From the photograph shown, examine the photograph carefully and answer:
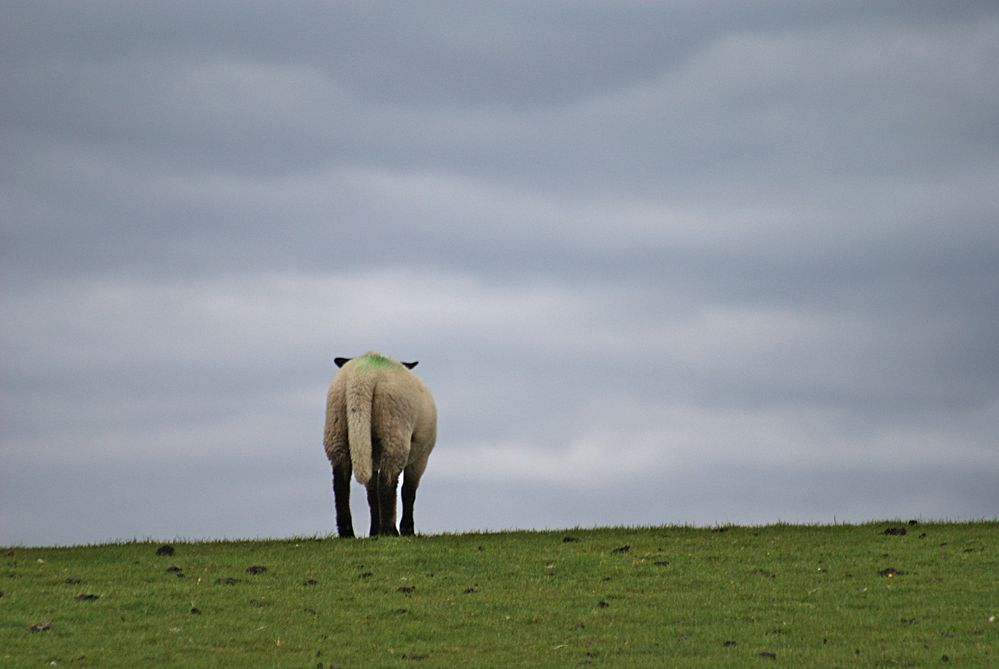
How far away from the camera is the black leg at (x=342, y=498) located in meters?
27.2

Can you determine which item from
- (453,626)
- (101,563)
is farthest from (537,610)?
(101,563)

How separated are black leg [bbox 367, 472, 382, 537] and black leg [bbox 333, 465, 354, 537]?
465 mm

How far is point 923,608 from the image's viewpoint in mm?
18453

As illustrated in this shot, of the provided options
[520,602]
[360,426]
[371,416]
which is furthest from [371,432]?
[520,602]

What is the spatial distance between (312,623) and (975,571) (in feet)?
35.4

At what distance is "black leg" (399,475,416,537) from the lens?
2866 cm

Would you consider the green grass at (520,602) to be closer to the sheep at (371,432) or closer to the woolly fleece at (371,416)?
the sheep at (371,432)

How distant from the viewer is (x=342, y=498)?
27344 millimetres

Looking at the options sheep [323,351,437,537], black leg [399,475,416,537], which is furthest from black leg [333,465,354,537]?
black leg [399,475,416,537]

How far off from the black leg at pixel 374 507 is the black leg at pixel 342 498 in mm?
465

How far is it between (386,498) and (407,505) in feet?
5.46

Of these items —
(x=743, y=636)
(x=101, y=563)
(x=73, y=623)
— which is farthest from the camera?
(x=101, y=563)

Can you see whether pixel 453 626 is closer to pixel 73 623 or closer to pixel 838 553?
pixel 73 623

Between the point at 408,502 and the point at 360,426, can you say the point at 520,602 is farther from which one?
the point at 408,502
